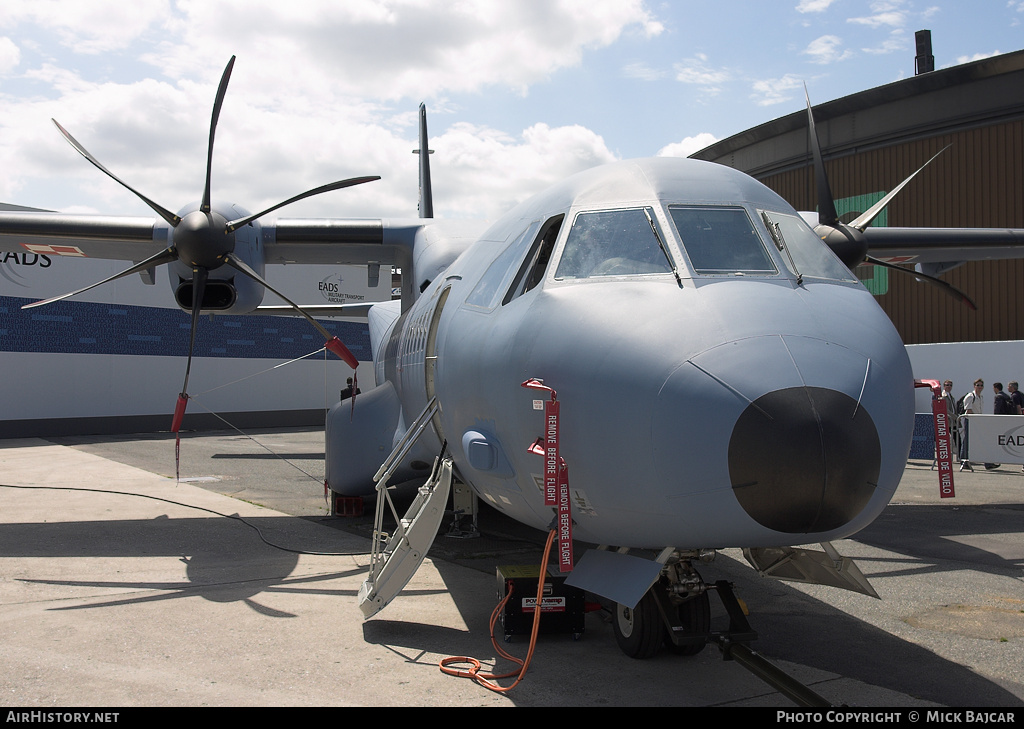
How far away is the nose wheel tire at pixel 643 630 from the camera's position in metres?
4.93

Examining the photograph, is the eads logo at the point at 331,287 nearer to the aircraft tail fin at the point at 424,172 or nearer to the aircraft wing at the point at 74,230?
the aircraft tail fin at the point at 424,172

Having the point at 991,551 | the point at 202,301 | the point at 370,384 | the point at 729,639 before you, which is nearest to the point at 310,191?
the point at 202,301

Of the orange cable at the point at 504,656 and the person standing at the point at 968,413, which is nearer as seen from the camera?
the orange cable at the point at 504,656

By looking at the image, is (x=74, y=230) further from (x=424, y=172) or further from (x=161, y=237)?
(x=424, y=172)

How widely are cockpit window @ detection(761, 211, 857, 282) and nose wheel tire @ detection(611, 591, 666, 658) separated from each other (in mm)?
2148

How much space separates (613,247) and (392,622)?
10.7ft

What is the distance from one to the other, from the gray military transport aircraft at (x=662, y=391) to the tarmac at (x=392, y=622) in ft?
1.68

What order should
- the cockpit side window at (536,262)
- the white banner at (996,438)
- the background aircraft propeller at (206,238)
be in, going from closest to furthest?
the cockpit side window at (536,262) → the background aircraft propeller at (206,238) → the white banner at (996,438)

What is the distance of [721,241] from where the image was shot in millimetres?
4770

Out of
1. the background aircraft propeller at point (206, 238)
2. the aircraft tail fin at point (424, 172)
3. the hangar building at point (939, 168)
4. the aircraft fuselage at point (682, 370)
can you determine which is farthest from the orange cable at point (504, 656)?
the hangar building at point (939, 168)

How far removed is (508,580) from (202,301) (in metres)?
7.12

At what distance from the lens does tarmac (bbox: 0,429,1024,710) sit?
4605 millimetres

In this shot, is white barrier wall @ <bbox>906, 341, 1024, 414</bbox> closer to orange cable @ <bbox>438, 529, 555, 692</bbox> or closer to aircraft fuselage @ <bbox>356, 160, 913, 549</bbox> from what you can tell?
aircraft fuselage @ <bbox>356, 160, 913, 549</bbox>

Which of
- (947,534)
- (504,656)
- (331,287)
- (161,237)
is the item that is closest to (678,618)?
(504,656)
